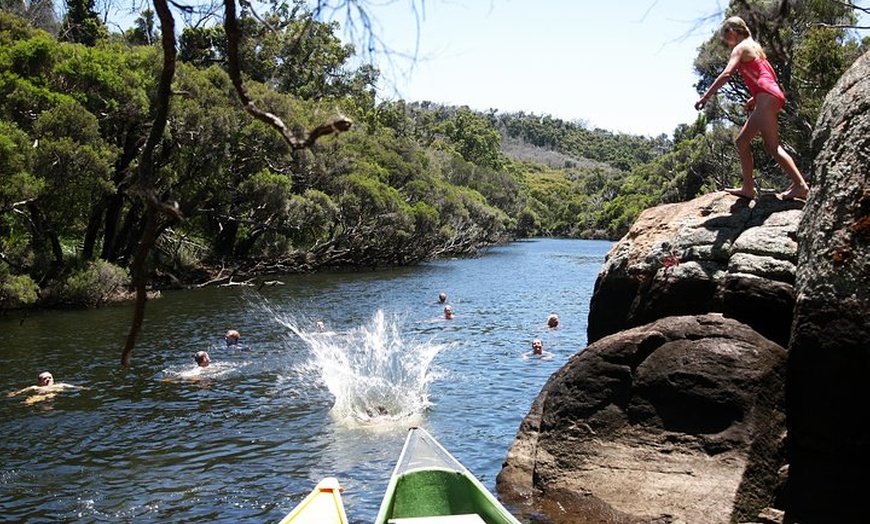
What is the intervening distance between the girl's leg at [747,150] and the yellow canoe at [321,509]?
6109 mm

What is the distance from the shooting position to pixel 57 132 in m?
25.5

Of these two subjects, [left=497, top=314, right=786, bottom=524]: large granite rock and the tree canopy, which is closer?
[left=497, top=314, right=786, bottom=524]: large granite rock

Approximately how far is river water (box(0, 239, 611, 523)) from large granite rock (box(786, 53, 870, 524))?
4.31 meters

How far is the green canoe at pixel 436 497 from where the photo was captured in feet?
24.3

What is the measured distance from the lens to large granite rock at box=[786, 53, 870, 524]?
654cm

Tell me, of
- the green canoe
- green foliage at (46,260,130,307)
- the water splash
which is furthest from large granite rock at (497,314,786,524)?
green foliage at (46,260,130,307)

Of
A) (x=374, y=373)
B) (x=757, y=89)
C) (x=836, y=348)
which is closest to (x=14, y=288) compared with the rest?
(x=374, y=373)

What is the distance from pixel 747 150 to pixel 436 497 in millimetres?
5521

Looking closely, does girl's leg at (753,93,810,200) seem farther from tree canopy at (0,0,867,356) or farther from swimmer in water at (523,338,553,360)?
swimmer in water at (523,338,553,360)

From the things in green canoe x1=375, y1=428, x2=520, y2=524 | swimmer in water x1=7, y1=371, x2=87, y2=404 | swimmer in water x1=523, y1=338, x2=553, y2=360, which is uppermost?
green canoe x1=375, y1=428, x2=520, y2=524

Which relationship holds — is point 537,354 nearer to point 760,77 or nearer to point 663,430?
point 663,430

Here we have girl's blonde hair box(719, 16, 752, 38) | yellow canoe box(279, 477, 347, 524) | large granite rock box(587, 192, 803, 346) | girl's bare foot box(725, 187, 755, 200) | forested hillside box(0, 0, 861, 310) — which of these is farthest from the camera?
forested hillside box(0, 0, 861, 310)

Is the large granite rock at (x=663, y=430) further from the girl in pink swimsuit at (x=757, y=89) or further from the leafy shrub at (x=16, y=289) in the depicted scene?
the leafy shrub at (x=16, y=289)

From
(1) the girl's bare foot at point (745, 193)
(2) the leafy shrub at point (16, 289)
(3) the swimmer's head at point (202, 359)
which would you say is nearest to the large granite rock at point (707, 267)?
(1) the girl's bare foot at point (745, 193)
